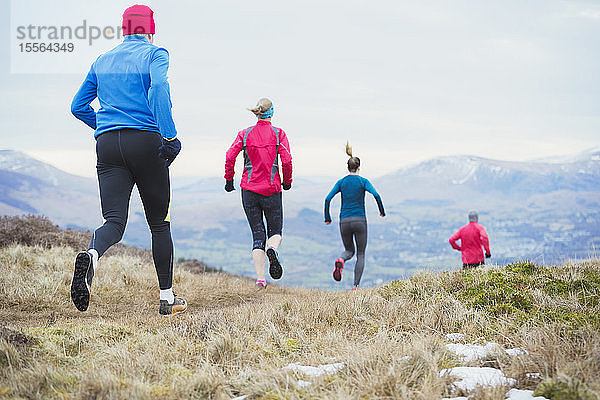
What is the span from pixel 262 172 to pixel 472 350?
4.93 meters

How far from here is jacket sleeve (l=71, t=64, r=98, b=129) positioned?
209 inches

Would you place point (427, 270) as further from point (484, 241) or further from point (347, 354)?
point (484, 241)

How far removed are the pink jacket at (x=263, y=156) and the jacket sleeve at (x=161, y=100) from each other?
2.94 meters

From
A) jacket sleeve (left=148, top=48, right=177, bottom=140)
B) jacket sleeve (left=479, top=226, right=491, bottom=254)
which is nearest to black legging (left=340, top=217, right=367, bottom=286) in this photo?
jacket sleeve (left=479, top=226, right=491, bottom=254)

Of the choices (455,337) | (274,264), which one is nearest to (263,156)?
(274,264)

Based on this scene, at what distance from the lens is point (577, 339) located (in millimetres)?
3352

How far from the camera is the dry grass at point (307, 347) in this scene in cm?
287

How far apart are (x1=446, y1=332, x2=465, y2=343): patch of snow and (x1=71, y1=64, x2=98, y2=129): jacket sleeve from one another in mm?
4159

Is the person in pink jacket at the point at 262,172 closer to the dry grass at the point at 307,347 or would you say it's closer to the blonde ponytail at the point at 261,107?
the blonde ponytail at the point at 261,107

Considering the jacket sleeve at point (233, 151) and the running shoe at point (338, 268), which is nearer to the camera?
the jacket sleeve at point (233, 151)

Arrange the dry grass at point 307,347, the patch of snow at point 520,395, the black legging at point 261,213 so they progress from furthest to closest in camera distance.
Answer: the black legging at point 261,213
the dry grass at point 307,347
the patch of snow at point 520,395

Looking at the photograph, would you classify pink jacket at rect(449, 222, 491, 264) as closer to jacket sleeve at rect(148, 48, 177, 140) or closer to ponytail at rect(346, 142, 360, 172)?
→ ponytail at rect(346, 142, 360, 172)

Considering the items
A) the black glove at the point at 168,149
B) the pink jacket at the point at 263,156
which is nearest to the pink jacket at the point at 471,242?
the pink jacket at the point at 263,156

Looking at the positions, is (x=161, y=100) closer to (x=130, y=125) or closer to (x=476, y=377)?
(x=130, y=125)
